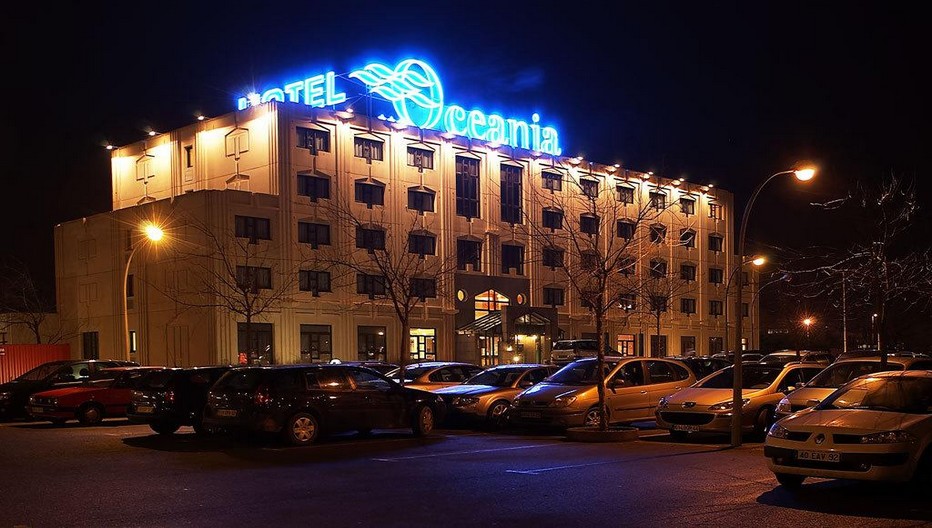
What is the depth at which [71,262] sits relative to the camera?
53500 mm

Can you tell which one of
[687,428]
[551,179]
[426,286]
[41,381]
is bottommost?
[687,428]

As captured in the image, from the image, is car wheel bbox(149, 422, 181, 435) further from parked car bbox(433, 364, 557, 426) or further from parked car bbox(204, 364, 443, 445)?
parked car bbox(433, 364, 557, 426)

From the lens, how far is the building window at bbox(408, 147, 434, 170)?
54125 mm

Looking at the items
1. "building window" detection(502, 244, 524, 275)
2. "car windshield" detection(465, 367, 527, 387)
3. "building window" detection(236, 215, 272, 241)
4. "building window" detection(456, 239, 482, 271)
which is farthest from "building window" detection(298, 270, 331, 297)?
"car windshield" detection(465, 367, 527, 387)

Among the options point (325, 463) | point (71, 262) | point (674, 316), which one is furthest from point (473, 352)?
point (325, 463)

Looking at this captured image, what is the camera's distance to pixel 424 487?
1124cm

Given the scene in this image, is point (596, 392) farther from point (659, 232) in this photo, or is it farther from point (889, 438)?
point (659, 232)

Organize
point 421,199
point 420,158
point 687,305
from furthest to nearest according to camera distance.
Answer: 1. point 687,305
2. point 420,158
3. point 421,199

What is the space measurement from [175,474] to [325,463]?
2.29 m

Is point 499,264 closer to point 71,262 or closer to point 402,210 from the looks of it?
point 402,210

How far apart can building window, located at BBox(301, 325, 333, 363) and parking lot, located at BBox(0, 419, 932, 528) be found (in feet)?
103

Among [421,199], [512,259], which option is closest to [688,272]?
[512,259]

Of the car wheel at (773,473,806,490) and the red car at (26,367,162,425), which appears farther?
the red car at (26,367,162,425)

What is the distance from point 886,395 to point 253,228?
1547 inches
